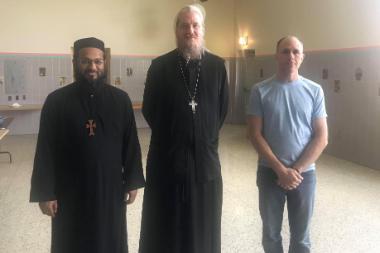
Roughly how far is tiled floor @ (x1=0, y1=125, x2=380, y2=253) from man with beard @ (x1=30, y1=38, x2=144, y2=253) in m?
1.23

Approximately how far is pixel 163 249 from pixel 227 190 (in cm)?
271

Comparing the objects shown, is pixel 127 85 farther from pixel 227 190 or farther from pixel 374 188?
pixel 374 188

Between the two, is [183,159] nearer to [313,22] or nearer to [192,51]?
[192,51]

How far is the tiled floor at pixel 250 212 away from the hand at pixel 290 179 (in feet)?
3.76

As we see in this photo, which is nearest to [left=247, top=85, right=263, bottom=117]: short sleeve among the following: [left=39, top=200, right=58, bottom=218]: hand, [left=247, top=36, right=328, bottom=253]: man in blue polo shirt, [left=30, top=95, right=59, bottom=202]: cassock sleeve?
[left=247, top=36, right=328, bottom=253]: man in blue polo shirt

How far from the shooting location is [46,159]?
83.3 inches

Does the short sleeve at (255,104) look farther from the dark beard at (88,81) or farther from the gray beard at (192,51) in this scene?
the dark beard at (88,81)

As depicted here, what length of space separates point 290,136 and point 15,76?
8160 mm

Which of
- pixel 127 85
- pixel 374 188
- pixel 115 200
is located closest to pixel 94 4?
pixel 127 85

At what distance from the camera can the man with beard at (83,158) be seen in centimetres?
212

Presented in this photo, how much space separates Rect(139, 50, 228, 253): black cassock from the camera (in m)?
2.30

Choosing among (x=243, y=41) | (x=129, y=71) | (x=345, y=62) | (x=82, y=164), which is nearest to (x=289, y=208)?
(x=82, y=164)

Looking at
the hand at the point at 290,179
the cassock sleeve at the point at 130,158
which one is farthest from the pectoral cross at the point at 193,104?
the hand at the point at 290,179

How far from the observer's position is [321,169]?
6094mm
